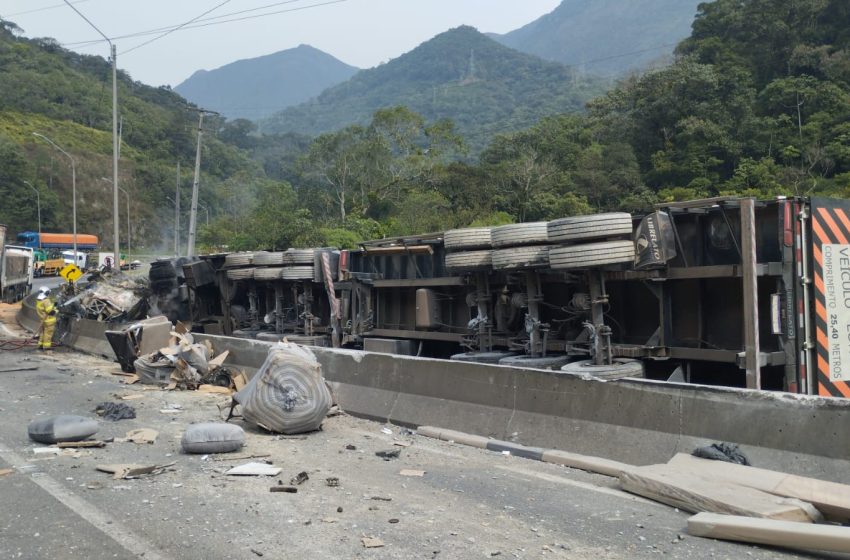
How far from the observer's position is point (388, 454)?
7.50m

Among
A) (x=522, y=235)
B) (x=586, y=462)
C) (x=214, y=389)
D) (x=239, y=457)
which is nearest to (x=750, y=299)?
(x=586, y=462)

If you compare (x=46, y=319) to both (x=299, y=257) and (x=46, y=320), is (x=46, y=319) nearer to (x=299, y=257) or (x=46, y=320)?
(x=46, y=320)

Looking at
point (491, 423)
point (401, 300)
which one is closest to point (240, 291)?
point (401, 300)

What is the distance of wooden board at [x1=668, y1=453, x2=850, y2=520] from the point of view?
507 centimetres

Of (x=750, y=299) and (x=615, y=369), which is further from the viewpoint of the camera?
(x=615, y=369)

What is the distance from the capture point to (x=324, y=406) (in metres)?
8.65

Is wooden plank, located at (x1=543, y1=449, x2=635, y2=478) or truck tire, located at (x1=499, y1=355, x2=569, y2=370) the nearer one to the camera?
wooden plank, located at (x1=543, y1=449, x2=635, y2=478)

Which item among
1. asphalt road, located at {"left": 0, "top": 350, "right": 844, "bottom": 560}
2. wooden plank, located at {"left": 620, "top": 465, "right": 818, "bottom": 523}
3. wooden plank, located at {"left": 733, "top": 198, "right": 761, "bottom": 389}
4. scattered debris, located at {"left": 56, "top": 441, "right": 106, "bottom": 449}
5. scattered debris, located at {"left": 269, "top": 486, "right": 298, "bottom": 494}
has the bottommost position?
asphalt road, located at {"left": 0, "top": 350, "right": 844, "bottom": 560}

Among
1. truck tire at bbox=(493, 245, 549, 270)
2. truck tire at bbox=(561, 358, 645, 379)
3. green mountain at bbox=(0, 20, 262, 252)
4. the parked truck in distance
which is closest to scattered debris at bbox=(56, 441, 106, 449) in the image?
truck tire at bbox=(561, 358, 645, 379)

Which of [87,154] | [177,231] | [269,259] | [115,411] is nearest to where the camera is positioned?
[115,411]

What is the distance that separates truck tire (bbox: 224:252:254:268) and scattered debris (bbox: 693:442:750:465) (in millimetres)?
13158

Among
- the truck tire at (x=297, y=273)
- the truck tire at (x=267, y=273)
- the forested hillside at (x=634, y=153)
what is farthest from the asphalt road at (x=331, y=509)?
the forested hillside at (x=634, y=153)

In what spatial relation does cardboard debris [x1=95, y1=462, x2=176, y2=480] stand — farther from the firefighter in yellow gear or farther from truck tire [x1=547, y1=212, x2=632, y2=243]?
the firefighter in yellow gear

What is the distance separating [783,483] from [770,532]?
2.65ft
